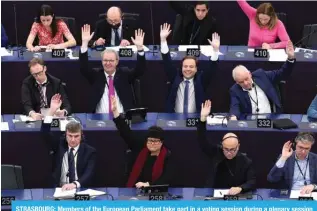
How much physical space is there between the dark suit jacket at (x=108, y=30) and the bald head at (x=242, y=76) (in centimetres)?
151

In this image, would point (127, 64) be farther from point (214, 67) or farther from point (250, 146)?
point (250, 146)

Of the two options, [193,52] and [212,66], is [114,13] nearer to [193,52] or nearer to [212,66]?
[193,52]

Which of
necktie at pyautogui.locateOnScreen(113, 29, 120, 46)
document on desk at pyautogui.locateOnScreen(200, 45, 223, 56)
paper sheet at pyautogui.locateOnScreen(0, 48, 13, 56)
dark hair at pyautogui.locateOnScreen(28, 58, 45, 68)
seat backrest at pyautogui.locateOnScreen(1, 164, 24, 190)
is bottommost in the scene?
seat backrest at pyautogui.locateOnScreen(1, 164, 24, 190)

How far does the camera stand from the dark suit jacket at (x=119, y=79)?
9.80m

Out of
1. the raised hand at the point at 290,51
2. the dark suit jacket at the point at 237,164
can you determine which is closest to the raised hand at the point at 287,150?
the dark suit jacket at the point at 237,164

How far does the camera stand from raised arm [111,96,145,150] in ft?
29.9

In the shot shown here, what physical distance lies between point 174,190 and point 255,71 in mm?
1541

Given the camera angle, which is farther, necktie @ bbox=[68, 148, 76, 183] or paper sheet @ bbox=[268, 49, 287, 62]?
paper sheet @ bbox=[268, 49, 287, 62]

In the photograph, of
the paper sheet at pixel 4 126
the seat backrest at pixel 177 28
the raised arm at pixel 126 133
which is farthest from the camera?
the seat backrest at pixel 177 28

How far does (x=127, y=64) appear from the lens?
1027 cm

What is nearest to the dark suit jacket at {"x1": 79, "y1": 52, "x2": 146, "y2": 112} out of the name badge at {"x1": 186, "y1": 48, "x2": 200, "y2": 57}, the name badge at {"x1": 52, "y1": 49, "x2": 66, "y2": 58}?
the name badge at {"x1": 52, "y1": 49, "x2": 66, "y2": 58}

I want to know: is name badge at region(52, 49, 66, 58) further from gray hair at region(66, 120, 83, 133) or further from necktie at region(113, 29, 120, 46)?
gray hair at region(66, 120, 83, 133)

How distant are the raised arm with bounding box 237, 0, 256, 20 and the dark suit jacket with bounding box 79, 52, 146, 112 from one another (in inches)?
52.7

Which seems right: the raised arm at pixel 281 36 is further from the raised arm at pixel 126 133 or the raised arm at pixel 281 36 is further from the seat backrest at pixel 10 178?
the seat backrest at pixel 10 178
